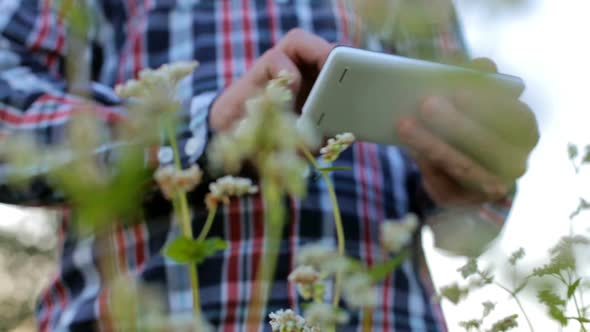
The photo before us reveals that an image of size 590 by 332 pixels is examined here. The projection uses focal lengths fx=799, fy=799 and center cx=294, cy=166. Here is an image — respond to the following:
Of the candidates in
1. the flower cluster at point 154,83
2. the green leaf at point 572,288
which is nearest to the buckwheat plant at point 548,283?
the green leaf at point 572,288

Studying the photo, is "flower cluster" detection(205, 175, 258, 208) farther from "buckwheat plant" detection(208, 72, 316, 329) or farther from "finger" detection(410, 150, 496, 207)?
"finger" detection(410, 150, 496, 207)

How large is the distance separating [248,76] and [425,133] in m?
0.20

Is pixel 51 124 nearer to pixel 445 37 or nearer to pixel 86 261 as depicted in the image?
pixel 86 261

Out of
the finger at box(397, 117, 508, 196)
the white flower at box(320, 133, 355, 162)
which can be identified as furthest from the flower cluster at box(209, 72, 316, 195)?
the finger at box(397, 117, 508, 196)

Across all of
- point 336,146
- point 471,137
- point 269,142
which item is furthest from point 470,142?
point 269,142

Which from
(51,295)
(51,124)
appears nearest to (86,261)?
(51,295)

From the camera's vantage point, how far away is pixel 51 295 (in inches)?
41.8

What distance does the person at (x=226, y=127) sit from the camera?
82 cm

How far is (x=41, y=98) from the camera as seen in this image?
101 cm

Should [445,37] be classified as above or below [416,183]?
above

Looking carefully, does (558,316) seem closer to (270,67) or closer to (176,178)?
(176,178)

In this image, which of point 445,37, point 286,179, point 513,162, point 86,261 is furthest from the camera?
point 445,37

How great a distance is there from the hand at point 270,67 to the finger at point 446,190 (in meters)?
0.19

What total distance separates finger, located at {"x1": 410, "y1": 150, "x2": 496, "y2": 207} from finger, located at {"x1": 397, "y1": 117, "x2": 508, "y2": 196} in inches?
A: 2.5
